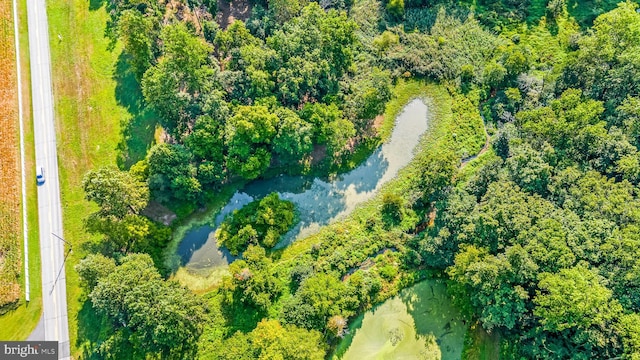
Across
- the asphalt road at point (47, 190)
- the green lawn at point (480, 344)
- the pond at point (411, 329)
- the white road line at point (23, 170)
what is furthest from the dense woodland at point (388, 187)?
the white road line at point (23, 170)

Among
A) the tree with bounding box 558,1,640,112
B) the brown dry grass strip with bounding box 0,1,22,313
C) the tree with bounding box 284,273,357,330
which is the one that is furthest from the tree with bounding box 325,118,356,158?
the brown dry grass strip with bounding box 0,1,22,313

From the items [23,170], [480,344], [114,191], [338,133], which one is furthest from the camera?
[23,170]

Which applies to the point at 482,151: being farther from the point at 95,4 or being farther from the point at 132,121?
the point at 95,4

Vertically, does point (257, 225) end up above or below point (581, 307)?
above

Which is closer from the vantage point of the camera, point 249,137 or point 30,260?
point 30,260

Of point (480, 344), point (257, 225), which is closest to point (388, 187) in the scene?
point (257, 225)

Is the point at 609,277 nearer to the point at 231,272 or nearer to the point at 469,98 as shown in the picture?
the point at 469,98
